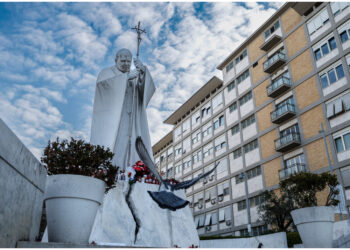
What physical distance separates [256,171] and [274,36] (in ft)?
43.2

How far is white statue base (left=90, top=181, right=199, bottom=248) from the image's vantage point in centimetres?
779

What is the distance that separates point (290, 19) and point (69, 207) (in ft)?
105

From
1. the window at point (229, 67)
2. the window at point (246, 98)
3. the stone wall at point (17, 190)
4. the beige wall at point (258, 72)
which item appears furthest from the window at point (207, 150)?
the stone wall at point (17, 190)

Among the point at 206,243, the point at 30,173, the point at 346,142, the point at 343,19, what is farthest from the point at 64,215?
the point at 343,19

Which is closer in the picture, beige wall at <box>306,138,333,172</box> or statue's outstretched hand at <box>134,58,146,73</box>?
statue's outstretched hand at <box>134,58,146,73</box>

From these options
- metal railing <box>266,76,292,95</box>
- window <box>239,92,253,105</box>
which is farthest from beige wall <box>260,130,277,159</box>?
window <box>239,92,253,105</box>

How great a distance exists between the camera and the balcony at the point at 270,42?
32.6 meters

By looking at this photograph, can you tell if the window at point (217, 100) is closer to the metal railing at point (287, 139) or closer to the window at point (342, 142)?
the metal railing at point (287, 139)

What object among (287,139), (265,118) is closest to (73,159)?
(287,139)

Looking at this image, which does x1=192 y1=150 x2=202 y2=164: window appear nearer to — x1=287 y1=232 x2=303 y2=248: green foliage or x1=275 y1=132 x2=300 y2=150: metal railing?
x1=275 y1=132 x2=300 y2=150: metal railing

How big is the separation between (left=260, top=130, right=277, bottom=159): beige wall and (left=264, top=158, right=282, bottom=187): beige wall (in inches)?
35.5

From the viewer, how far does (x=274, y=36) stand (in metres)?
32.5

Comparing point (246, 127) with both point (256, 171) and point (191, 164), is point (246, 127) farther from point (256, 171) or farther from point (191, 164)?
point (191, 164)

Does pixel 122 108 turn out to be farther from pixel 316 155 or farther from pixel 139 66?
pixel 316 155
